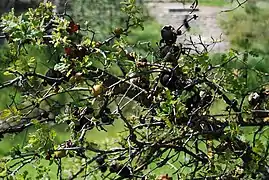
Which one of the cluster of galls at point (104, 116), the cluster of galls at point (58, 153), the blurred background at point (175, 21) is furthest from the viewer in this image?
the blurred background at point (175, 21)

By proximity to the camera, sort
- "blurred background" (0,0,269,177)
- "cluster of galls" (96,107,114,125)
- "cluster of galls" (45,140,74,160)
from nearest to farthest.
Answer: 1. "cluster of galls" (45,140,74,160)
2. "cluster of galls" (96,107,114,125)
3. "blurred background" (0,0,269,177)

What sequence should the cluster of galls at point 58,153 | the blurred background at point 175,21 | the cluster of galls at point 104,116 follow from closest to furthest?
the cluster of galls at point 58,153
the cluster of galls at point 104,116
the blurred background at point 175,21

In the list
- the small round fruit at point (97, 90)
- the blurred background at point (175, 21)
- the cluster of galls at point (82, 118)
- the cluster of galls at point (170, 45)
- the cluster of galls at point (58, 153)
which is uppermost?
the blurred background at point (175, 21)

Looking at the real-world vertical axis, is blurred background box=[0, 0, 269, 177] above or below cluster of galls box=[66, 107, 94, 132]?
above

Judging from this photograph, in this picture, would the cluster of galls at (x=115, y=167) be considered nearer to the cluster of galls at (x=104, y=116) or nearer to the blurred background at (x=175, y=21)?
the cluster of galls at (x=104, y=116)

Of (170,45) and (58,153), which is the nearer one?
(58,153)

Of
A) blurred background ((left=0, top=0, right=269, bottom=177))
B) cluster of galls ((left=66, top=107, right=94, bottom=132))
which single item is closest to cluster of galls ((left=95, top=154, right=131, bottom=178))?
cluster of galls ((left=66, top=107, right=94, bottom=132))

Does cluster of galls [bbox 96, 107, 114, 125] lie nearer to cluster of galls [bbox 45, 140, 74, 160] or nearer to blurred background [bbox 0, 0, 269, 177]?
cluster of galls [bbox 45, 140, 74, 160]

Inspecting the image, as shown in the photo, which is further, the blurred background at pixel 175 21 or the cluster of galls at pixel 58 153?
the blurred background at pixel 175 21

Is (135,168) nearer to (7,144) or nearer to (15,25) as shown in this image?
(15,25)

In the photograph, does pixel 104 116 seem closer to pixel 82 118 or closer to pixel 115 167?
pixel 82 118

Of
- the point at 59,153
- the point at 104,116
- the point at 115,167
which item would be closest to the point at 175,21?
the point at 115,167

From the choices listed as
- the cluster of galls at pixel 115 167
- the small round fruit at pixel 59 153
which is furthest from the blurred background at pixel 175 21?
the small round fruit at pixel 59 153

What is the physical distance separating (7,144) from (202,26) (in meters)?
2.89
